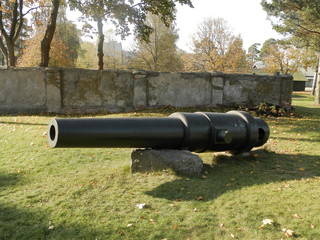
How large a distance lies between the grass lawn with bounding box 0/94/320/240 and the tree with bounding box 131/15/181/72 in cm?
2910

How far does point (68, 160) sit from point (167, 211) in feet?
9.07

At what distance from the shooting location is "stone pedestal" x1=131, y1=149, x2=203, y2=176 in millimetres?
4762

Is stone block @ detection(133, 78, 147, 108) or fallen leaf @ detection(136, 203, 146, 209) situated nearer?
fallen leaf @ detection(136, 203, 146, 209)

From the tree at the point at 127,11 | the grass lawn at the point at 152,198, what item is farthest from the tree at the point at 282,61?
the grass lawn at the point at 152,198

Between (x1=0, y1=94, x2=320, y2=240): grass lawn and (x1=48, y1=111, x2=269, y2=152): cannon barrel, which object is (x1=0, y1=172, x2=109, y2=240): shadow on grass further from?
(x1=48, y1=111, x2=269, y2=152): cannon barrel

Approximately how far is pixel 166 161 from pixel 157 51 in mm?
30756

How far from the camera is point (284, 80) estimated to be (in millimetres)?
13570

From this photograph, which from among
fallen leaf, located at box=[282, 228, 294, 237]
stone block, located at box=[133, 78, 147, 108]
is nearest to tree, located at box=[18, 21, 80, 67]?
stone block, located at box=[133, 78, 147, 108]

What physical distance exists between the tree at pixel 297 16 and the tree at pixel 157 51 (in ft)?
59.2

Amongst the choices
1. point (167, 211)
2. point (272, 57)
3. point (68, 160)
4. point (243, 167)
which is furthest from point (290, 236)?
point (272, 57)

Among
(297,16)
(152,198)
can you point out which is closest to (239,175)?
(152,198)

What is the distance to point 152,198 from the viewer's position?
400 centimetres

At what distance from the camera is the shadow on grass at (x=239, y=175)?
4.17m

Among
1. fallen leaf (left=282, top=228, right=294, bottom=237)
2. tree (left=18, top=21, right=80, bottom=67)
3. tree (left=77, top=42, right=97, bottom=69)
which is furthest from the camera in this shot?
tree (left=77, top=42, right=97, bottom=69)
